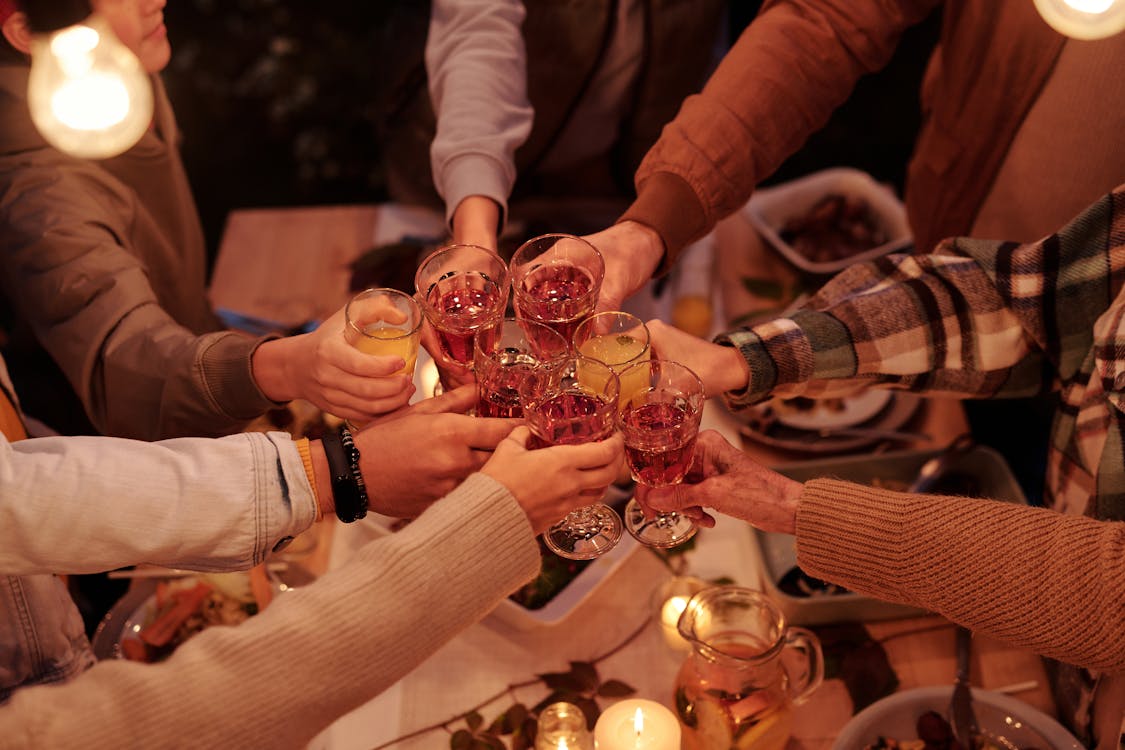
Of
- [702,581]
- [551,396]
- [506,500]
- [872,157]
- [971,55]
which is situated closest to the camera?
[506,500]

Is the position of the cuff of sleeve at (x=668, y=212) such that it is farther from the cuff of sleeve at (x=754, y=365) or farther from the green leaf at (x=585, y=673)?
the green leaf at (x=585, y=673)

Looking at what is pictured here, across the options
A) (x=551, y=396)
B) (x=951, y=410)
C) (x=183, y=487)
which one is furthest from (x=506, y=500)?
(x=951, y=410)

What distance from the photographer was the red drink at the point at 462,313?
1.51 m

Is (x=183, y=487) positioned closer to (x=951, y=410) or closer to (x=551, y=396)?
(x=551, y=396)

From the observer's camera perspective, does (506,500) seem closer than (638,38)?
Yes

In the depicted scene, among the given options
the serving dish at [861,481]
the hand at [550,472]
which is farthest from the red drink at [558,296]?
the serving dish at [861,481]

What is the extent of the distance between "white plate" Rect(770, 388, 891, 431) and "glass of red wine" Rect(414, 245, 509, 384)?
823 mm

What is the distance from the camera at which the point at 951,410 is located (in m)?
2.16

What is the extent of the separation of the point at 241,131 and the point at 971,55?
342 centimetres

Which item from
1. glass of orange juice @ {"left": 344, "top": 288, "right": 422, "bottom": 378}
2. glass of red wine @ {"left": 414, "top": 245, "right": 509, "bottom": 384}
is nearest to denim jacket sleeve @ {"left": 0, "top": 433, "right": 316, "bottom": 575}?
glass of orange juice @ {"left": 344, "top": 288, "right": 422, "bottom": 378}

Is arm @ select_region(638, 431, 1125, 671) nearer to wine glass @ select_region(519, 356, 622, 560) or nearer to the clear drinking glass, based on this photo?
wine glass @ select_region(519, 356, 622, 560)

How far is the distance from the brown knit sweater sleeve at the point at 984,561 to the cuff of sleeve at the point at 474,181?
899mm

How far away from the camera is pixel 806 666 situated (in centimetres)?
154

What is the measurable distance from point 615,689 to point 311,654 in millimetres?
695
